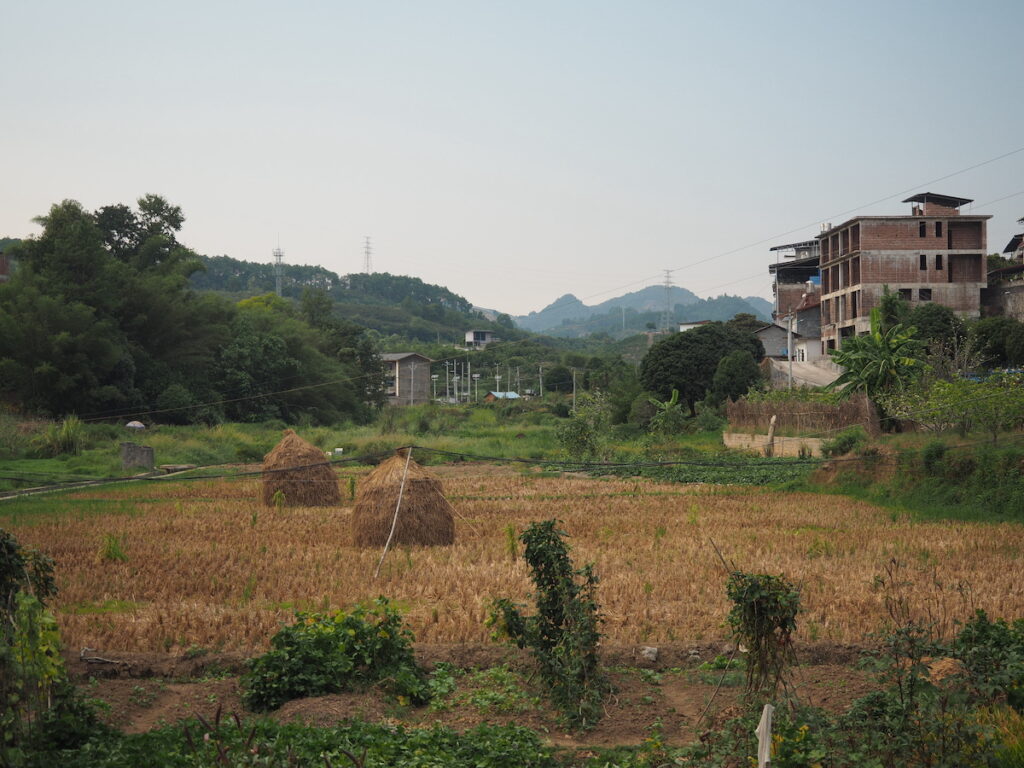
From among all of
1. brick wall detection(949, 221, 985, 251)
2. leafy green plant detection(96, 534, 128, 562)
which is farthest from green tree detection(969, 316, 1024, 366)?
leafy green plant detection(96, 534, 128, 562)

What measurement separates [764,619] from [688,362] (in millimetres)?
43823

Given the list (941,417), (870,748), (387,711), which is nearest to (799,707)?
(870,748)

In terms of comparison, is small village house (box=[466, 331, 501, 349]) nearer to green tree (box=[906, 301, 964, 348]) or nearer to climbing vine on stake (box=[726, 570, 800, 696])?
green tree (box=[906, 301, 964, 348])

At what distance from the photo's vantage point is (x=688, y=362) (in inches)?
1980

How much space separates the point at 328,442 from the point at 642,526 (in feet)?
86.4

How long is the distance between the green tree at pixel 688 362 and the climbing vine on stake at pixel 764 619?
43167 mm

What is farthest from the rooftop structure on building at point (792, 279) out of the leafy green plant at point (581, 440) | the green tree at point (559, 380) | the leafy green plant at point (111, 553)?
the leafy green plant at point (111, 553)

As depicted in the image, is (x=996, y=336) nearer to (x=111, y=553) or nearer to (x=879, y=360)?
(x=879, y=360)

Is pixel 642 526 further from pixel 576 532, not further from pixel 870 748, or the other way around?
pixel 870 748

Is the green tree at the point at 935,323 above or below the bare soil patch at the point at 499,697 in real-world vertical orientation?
above

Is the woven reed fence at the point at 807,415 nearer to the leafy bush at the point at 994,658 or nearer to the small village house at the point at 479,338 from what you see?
the leafy bush at the point at 994,658

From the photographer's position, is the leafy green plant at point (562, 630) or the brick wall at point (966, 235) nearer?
the leafy green plant at point (562, 630)

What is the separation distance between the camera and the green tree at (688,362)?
50.4 m

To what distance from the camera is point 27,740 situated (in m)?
6.34
